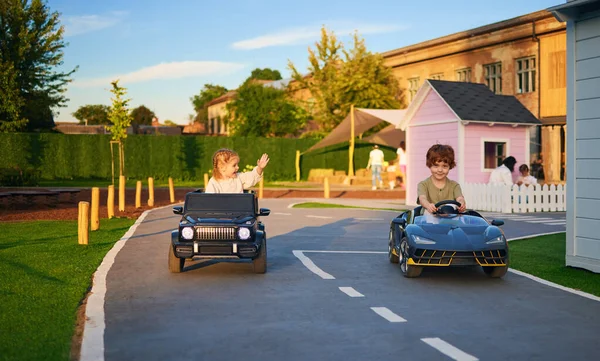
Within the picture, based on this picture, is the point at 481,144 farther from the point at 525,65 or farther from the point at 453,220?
the point at 525,65

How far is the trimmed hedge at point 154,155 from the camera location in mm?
42344

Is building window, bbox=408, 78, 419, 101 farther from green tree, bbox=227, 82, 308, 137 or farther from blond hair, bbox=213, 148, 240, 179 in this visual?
blond hair, bbox=213, 148, 240, 179

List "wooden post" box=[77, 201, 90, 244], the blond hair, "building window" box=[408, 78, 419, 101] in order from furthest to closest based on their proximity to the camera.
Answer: "building window" box=[408, 78, 419, 101] → "wooden post" box=[77, 201, 90, 244] → the blond hair

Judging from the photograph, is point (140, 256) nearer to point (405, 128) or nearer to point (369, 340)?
point (369, 340)

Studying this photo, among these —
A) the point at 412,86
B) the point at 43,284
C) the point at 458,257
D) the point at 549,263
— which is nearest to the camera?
the point at 43,284

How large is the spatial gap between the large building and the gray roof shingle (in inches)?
320

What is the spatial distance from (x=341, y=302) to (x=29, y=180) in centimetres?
3226

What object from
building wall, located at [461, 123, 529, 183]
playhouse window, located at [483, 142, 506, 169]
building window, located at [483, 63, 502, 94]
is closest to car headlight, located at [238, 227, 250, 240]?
building wall, located at [461, 123, 529, 183]

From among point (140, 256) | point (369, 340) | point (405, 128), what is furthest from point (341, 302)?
point (405, 128)

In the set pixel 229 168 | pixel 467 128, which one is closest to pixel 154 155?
pixel 467 128

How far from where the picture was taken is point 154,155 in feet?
151

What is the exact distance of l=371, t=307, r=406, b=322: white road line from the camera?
7184 mm

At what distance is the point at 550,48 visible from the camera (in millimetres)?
39031

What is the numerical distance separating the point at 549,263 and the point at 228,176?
480 cm
